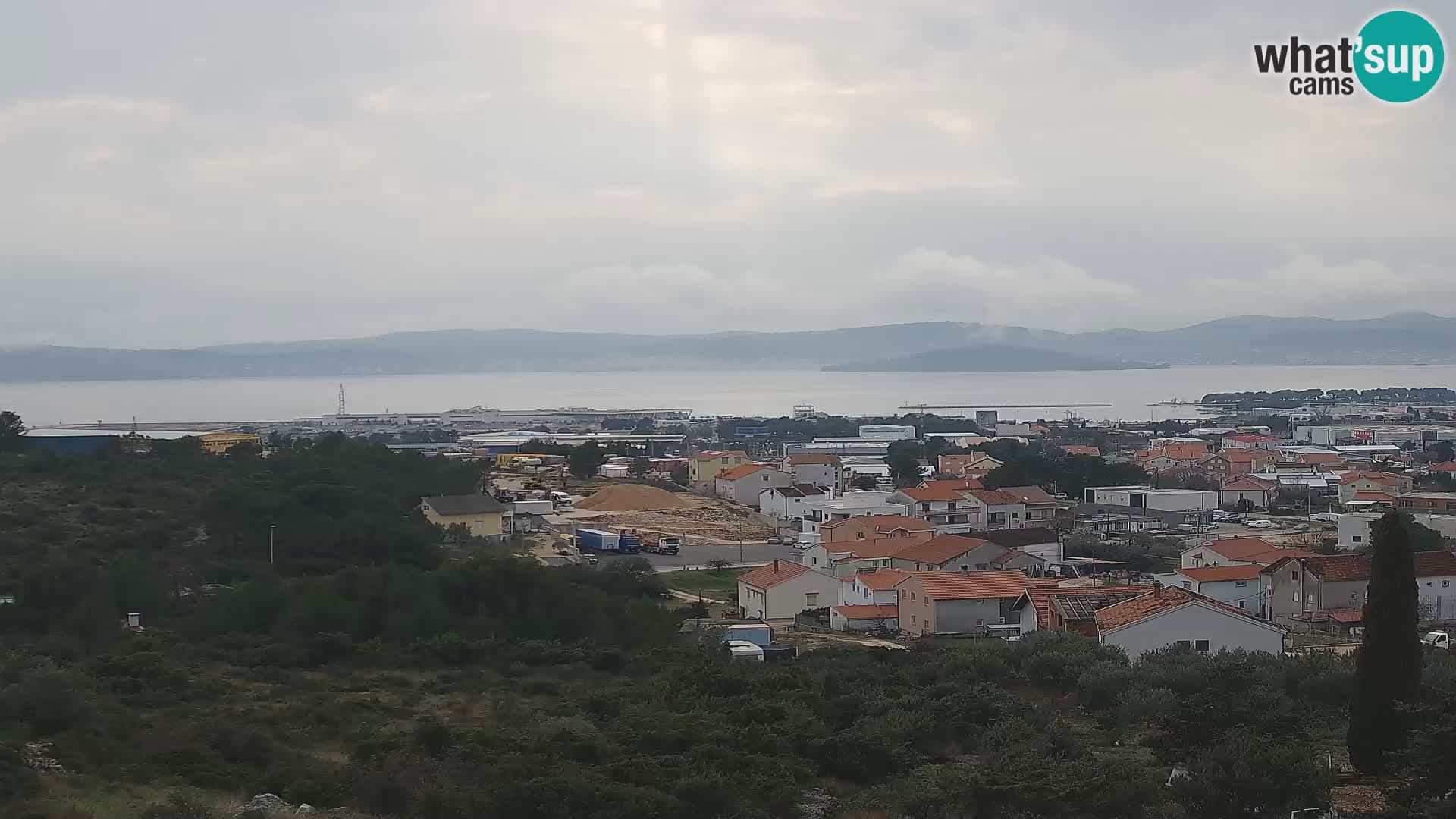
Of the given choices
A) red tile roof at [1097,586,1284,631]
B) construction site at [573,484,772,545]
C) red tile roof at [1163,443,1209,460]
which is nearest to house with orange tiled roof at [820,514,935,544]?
construction site at [573,484,772,545]

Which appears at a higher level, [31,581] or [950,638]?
[31,581]

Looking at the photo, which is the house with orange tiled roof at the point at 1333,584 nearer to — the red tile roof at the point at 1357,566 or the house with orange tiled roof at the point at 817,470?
the red tile roof at the point at 1357,566

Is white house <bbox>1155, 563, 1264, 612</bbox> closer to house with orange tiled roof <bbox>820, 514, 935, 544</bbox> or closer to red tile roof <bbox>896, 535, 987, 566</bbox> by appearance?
red tile roof <bbox>896, 535, 987, 566</bbox>

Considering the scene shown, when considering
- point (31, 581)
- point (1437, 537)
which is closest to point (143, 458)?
point (31, 581)

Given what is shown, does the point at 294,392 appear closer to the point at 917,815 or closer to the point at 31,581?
the point at 31,581

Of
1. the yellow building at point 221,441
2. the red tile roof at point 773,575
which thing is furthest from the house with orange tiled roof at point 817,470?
the red tile roof at point 773,575
